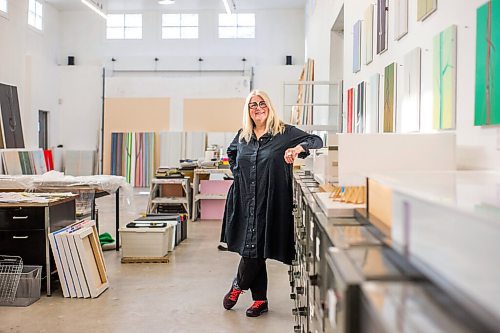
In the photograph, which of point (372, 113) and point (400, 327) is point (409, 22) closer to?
point (372, 113)

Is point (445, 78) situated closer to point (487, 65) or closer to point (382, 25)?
point (487, 65)

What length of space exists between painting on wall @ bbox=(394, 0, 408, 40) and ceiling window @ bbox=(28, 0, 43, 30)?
1054 centimetres

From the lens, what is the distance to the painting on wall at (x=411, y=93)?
2826 millimetres

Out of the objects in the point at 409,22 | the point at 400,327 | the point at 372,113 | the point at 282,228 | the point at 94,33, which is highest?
the point at 94,33

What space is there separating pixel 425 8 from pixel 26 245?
327 cm

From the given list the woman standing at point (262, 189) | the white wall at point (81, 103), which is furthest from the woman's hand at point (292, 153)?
the white wall at point (81, 103)

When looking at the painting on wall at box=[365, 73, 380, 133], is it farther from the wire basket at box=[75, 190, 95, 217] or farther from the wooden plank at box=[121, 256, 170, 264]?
the wire basket at box=[75, 190, 95, 217]

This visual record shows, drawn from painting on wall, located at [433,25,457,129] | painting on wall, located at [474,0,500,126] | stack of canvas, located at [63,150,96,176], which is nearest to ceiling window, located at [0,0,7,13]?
stack of canvas, located at [63,150,96,176]

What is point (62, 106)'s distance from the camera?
43.7ft

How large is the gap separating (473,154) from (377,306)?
1532 mm

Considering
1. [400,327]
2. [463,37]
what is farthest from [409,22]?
[400,327]

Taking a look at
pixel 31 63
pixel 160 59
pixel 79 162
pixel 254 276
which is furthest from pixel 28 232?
pixel 160 59

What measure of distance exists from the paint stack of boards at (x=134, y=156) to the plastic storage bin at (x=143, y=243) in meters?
7.39

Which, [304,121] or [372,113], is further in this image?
[304,121]
